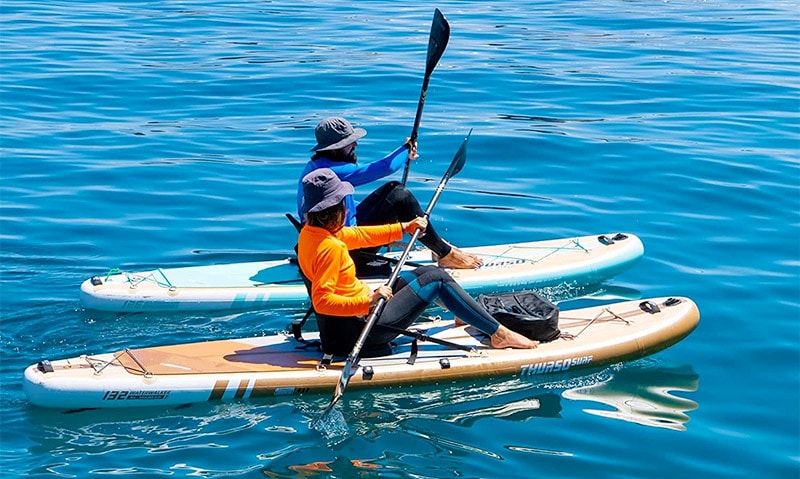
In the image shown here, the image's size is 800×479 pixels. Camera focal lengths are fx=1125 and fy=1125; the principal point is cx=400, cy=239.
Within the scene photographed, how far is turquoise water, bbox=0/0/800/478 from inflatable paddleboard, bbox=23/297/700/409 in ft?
0.40

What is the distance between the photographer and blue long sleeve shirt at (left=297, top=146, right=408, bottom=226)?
910cm

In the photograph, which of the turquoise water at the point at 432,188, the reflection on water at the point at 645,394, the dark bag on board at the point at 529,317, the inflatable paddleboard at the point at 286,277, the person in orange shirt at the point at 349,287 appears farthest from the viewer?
the inflatable paddleboard at the point at 286,277

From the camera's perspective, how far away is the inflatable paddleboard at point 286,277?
9531 mm

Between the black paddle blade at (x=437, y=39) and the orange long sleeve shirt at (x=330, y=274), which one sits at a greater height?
the black paddle blade at (x=437, y=39)

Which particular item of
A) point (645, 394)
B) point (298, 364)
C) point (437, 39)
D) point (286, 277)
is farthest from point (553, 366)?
point (437, 39)

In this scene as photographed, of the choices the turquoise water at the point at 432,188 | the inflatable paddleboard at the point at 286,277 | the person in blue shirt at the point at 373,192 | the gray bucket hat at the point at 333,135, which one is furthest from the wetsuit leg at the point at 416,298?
the inflatable paddleboard at the point at 286,277

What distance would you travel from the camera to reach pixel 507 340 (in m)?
8.35

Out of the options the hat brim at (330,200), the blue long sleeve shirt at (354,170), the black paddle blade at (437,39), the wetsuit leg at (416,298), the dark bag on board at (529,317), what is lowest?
the dark bag on board at (529,317)

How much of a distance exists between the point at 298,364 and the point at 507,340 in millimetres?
1569

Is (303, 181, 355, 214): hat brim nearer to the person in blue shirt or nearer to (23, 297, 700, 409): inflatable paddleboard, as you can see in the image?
(23, 297, 700, 409): inflatable paddleboard

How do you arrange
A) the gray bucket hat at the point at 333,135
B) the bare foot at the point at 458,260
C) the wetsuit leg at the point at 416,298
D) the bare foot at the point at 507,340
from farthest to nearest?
the bare foot at the point at 458,260
the gray bucket hat at the point at 333,135
the bare foot at the point at 507,340
the wetsuit leg at the point at 416,298

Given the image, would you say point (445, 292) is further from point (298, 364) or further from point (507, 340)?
point (298, 364)

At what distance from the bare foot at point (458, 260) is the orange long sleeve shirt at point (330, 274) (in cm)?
253

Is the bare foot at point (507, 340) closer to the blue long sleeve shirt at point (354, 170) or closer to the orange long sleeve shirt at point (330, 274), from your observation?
the orange long sleeve shirt at point (330, 274)
